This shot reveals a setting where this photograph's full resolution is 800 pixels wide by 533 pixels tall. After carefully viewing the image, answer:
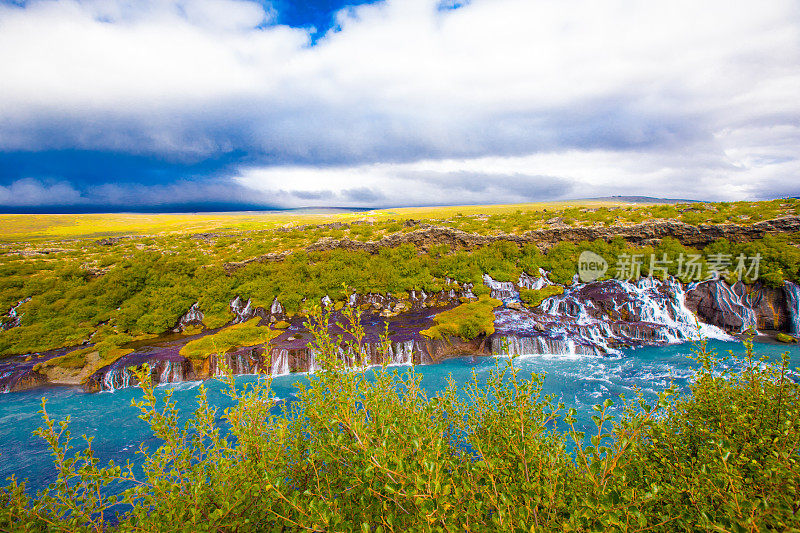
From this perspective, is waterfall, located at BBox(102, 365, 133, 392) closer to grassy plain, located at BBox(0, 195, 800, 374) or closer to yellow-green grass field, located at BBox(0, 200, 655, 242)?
grassy plain, located at BBox(0, 195, 800, 374)

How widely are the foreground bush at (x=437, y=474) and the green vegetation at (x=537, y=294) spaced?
88.5ft

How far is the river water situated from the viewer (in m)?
18.7

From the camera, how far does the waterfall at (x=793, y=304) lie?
94.6 feet

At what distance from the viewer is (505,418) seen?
26.6 ft

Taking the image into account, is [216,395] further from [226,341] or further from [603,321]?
[603,321]

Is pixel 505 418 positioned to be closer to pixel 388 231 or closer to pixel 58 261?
pixel 388 231

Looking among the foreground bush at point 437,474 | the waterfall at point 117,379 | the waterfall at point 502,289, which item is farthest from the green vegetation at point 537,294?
the waterfall at point 117,379

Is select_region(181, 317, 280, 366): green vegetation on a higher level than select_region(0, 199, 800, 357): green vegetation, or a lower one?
lower

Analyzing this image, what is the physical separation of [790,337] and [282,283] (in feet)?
165

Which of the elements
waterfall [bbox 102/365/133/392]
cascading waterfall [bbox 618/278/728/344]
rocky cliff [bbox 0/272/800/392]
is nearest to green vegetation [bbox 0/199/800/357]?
rocky cliff [bbox 0/272/800/392]

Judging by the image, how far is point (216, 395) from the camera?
23.3 metres

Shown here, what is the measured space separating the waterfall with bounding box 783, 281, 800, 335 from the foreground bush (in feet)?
105

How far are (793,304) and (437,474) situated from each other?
143 ft

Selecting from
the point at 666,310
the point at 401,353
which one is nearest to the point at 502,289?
the point at 666,310
